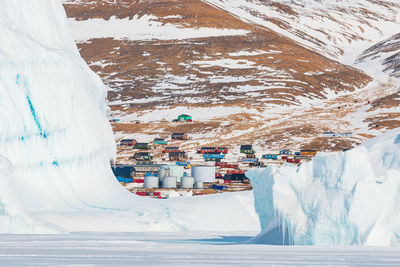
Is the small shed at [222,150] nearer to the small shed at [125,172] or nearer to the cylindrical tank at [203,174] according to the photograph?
the small shed at [125,172]

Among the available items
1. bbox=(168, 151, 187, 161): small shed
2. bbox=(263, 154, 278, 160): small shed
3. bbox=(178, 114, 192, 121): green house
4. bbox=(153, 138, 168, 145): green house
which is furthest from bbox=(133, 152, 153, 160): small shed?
bbox=(178, 114, 192, 121): green house

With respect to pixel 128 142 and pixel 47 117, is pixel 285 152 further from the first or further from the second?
pixel 47 117

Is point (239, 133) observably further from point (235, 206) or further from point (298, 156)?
point (235, 206)

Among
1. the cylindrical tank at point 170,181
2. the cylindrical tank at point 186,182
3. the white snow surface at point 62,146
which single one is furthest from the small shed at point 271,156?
the white snow surface at point 62,146

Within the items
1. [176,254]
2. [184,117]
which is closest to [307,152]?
[184,117]

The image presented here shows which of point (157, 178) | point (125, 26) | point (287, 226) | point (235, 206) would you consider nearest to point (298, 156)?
point (157, 178)

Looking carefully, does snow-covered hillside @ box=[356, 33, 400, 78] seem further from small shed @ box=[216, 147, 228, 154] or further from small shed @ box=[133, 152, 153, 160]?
small shed @ box=[133, 152, 153, 160]
